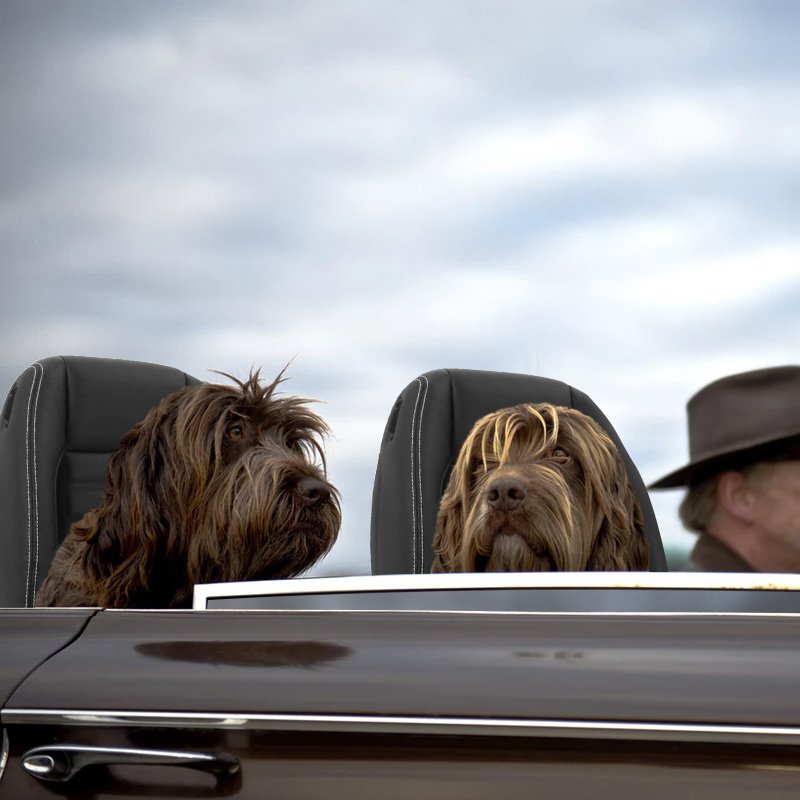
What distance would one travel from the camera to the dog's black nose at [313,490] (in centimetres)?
305

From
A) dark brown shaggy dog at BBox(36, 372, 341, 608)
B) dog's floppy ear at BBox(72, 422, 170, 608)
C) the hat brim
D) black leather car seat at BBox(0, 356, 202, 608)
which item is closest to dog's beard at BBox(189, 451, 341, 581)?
dark brown shaggy dog at BBox(36, 372, 341, 608)

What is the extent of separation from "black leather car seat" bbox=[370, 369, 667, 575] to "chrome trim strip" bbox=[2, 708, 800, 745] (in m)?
2.05

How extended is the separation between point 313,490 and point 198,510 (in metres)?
0.39

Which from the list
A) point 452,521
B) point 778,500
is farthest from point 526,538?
point 778,500

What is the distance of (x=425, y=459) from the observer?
338 centimetres

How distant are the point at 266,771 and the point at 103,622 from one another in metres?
0.40

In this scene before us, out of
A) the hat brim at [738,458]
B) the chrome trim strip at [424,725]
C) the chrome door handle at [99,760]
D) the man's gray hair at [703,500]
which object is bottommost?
the chrome door handle at [99,760]

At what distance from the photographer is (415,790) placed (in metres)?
1.17

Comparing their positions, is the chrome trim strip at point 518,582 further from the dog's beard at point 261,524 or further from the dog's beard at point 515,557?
the dog's beard at point 261,524

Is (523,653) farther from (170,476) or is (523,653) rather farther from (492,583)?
(170,476)

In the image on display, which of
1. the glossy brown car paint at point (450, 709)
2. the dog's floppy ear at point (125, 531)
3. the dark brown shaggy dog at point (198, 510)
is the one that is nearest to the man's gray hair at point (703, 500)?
the glossy brown car paint at point (450, 709)

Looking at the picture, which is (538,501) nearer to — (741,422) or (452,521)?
(452,521)

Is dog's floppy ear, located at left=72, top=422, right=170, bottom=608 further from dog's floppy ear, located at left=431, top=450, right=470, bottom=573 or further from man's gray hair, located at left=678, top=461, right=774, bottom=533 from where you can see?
man's gray hair, located at left=678, top=461, right=774, bottom=533

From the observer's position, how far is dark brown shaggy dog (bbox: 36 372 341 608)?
2.94 meters
